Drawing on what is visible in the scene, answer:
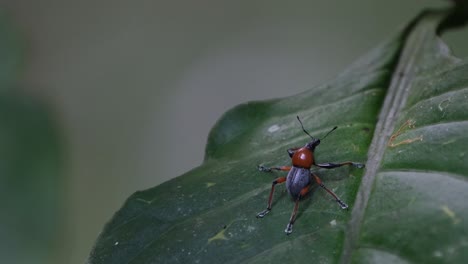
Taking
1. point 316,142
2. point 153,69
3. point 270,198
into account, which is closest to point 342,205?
point 270,198

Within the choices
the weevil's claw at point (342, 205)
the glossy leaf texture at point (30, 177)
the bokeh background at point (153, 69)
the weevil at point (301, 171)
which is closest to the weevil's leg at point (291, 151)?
the weevil at point (301, 171)

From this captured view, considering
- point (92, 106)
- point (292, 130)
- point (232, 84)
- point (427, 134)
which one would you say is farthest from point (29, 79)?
point (427, 134)

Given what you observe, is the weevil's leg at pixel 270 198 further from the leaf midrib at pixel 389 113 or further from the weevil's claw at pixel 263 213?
the leaf midrib at pixel 389 113

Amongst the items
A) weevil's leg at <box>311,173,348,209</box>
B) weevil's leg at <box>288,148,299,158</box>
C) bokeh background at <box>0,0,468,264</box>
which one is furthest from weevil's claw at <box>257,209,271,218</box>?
bokeh background at <box>0,0,468,264</box>

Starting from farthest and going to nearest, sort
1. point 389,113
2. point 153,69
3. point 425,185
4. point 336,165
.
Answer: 1. point 153,69
2. point 389,113
3. point 336,165
4. point 425,185

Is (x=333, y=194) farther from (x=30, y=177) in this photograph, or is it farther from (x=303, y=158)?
(x=30, y=177)
